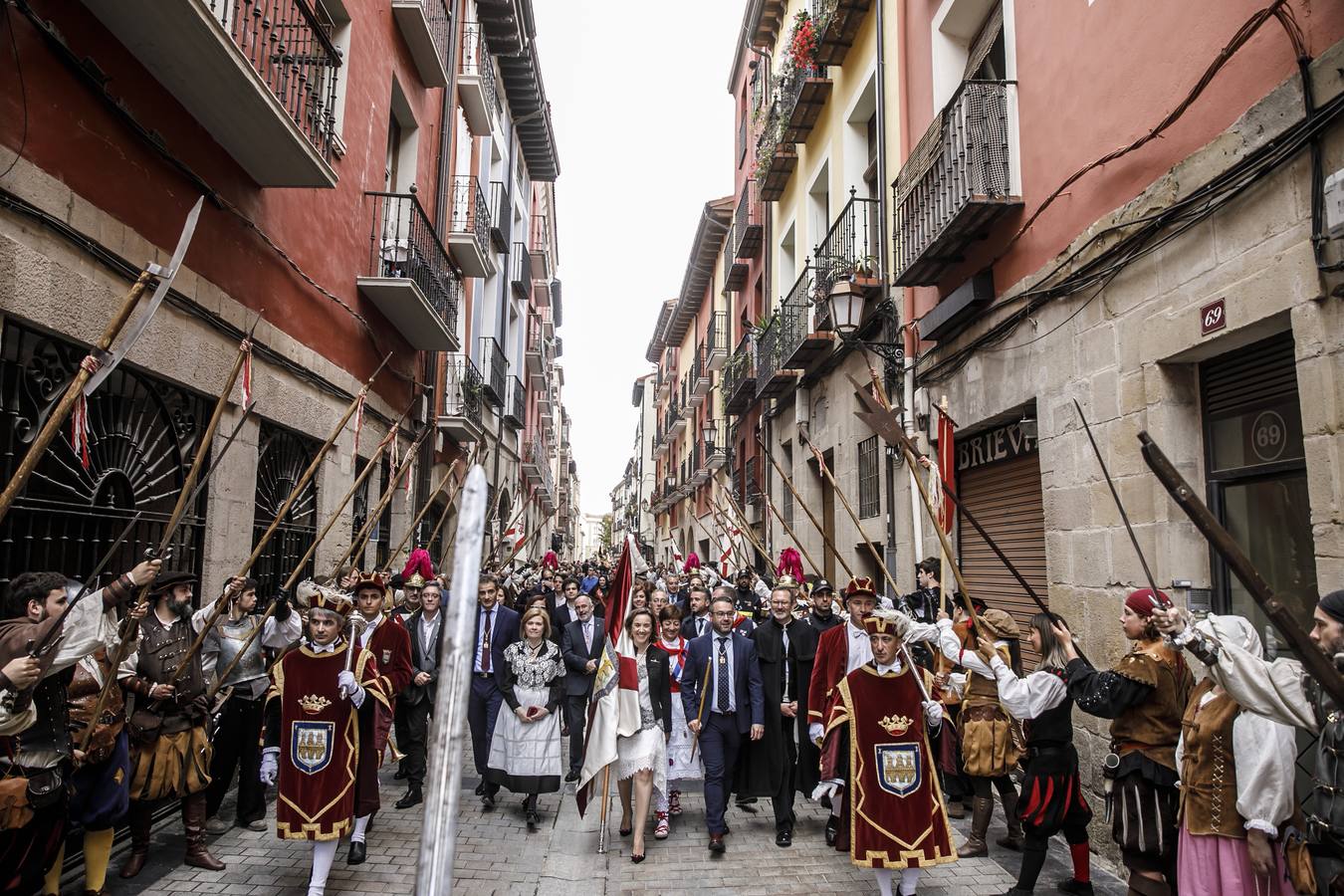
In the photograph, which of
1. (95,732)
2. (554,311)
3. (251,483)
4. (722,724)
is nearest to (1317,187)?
(722,724)

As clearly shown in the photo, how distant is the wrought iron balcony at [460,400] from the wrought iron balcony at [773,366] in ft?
17.2

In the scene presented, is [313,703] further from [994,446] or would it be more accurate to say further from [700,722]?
[994,446]

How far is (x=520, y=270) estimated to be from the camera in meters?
22.8

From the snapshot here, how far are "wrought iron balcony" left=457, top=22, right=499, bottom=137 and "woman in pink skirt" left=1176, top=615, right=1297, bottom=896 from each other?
48.5ft

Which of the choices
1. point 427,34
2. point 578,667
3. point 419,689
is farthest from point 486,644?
point 427,34

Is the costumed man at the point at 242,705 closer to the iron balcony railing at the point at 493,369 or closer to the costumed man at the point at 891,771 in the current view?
the costumed man at the point at 891,771

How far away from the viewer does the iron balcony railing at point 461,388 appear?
15.3 m

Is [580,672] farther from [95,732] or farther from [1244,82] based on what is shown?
[1244,82]

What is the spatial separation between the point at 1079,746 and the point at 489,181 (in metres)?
16.8

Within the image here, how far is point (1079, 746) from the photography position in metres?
6.23

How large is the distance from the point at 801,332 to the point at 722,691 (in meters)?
8.01

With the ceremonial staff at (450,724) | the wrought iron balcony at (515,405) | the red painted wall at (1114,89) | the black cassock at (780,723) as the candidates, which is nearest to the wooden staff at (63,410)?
the ceremonial staff at (450,724)

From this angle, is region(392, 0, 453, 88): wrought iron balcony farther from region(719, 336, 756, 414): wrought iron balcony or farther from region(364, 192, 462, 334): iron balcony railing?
region(719, 336, 756, 414): wrought iron balcony

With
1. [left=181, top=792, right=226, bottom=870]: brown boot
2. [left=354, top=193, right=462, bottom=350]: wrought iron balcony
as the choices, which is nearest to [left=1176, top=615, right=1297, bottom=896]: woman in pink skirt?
[left=181, top=792, right=226, bottom=870]: brown boot
